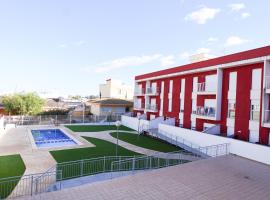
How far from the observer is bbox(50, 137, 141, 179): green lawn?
13.5m

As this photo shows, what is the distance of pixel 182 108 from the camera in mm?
27234

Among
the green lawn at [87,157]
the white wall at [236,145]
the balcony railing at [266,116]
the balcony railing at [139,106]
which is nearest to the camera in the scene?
the green lawn at [87,157]

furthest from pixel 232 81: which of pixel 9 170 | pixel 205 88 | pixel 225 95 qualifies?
pixel 9 170

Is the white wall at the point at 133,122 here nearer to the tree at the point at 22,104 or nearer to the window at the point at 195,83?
the window at the point at 195,83

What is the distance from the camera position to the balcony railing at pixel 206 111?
73.7 ft

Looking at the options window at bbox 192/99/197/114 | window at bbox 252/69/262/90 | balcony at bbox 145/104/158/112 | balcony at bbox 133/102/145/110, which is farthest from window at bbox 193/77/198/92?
balcony at bbox 133/102/145/110

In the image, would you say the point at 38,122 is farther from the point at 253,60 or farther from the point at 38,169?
the point at 253,60

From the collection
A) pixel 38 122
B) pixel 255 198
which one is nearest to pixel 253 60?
pixel 255 198

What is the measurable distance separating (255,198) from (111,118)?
31.4 m

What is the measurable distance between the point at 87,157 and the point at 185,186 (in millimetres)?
8683

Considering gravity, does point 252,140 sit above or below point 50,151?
above

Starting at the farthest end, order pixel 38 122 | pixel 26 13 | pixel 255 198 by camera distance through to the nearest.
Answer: pixel 38 122
pixel 26 13
pixel 255 198

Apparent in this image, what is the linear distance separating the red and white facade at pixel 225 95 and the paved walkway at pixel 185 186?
5.49 m

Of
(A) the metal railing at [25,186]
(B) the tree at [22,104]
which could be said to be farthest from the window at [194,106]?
(B) the tree at [22,104]
